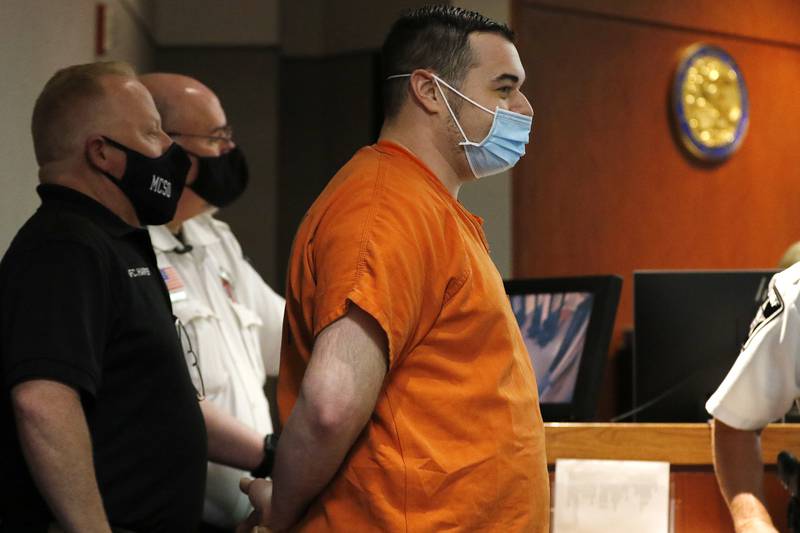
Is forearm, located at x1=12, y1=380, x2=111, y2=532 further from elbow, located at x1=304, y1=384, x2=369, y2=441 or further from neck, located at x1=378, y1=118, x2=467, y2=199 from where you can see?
neck, located at x1=378, y1=118, x2=467, y2=199

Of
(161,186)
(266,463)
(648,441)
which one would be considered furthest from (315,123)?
(648,441)

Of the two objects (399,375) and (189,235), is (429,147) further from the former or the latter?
(189,235)

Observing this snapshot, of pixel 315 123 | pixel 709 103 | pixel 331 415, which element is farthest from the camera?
pixel 315 123

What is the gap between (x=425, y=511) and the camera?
1462mm

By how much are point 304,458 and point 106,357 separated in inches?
18.2

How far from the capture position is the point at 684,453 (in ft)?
6.94

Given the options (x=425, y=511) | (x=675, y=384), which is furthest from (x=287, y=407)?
(x=675, y=384)

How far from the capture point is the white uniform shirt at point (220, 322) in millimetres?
2539

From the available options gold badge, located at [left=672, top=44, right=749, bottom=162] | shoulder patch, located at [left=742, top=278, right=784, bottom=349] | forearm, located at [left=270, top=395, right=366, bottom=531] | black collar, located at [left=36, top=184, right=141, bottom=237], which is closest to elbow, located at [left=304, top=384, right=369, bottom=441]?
forearm, located at [left=270, top=395, right=366, bottom=531]

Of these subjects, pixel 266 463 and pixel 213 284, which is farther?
pixel 213 284

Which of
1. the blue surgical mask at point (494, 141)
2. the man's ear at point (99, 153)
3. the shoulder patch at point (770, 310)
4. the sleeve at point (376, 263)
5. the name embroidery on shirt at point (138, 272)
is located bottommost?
the shoulder patch at point (770, 310)

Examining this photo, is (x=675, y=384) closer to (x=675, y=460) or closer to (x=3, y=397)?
(x=675, y=460)

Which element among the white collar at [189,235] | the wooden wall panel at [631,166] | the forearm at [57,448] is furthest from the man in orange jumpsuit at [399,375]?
the wooden wall panel at [631,166]

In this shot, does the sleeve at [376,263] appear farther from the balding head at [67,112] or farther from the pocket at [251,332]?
the pocket at [251,332]
